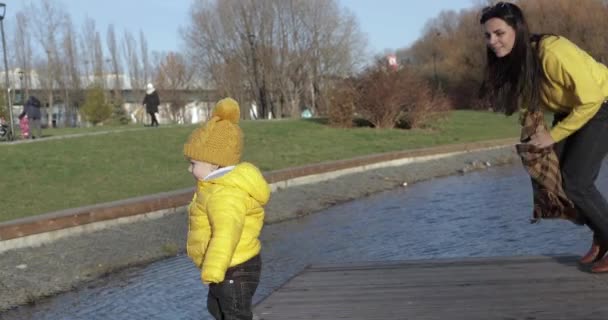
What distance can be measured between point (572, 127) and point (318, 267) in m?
2.29

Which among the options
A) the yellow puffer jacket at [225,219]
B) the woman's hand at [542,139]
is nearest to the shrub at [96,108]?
the woman's hand at [542,139]

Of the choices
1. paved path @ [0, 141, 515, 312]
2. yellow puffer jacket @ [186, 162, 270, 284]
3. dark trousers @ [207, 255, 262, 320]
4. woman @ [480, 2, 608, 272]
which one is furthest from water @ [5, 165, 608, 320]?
yellow puffer jacket @ [186, 162, 270, 284]

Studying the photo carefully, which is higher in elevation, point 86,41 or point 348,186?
point 86,41

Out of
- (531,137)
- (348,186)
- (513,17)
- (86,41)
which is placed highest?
(86,41)

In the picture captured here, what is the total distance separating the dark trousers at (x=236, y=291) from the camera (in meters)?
3.81

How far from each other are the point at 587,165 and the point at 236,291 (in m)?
2.40

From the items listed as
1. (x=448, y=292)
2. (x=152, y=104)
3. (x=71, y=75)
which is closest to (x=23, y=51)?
(x=71, y=75)

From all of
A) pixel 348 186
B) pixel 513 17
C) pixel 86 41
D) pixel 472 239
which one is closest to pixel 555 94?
pixel 513 17

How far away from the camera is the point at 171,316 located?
6.02 m

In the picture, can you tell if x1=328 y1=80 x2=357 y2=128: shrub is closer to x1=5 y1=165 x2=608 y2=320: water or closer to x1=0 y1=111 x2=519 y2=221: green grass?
x1=0 y1=111 x2=519 y2=221: green grass

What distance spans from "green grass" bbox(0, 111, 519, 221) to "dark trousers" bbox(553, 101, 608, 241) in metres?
7.87

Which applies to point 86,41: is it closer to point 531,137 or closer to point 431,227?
point 431,227

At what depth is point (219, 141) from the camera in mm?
3850

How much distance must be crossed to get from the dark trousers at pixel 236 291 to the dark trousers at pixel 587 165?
7.16 ft
